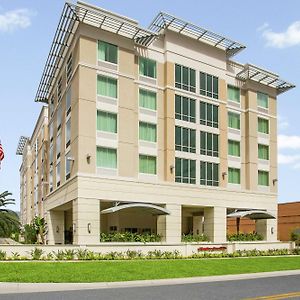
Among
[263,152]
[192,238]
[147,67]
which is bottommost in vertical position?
[192,238]

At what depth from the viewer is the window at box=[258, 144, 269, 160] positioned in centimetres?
5203

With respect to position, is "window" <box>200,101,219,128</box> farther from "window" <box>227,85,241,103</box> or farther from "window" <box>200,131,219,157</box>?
"window" <box>227,85,241,103</box>

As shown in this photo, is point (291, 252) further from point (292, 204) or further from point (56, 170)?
point (56, 170)

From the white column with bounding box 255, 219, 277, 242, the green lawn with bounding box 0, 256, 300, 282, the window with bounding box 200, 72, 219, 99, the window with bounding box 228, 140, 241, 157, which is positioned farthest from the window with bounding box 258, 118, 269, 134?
the green lawn with bounding box 0, 256, 300, 282

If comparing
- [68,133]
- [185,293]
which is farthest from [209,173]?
[185,293]

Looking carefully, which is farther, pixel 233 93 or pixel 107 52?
pixel 233 93

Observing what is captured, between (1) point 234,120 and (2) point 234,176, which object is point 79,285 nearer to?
(2) point 234,176

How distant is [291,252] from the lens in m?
43.9

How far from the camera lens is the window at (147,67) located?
42903 millimetres

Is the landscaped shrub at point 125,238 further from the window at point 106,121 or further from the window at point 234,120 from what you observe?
the window at point 234,120

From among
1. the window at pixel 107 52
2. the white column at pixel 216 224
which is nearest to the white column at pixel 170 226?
the white column at pixel 216 224

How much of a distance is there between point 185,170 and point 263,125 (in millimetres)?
13410

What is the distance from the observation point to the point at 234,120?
165 feet

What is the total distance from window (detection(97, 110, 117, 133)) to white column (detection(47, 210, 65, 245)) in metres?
16.0
